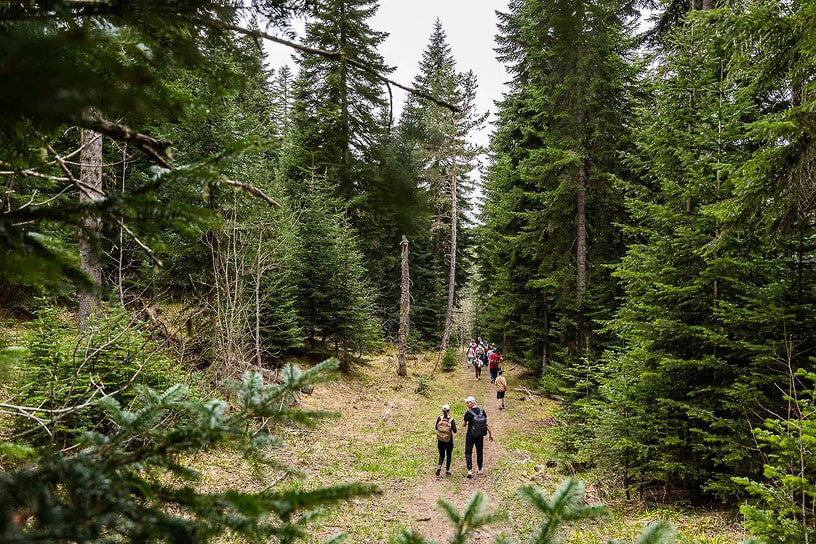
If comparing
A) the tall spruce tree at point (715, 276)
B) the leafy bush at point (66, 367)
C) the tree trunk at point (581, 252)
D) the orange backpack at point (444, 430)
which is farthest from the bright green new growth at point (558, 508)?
the tree trunk at point (581, 252)

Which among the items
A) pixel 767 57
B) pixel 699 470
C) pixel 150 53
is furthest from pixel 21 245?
pixel 699 470

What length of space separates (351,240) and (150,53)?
14500 millimetres

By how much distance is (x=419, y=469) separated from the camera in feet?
30.1

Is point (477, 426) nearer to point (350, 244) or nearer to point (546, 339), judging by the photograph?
point (546, 339)

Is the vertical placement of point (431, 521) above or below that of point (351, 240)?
below

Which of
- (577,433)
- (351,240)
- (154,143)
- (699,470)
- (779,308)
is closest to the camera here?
(154,143)

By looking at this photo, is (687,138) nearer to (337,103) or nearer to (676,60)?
(676,60)

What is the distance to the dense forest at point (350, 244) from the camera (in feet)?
3.59

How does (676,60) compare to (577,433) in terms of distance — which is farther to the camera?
(577,433)

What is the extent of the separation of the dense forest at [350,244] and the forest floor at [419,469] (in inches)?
26.5

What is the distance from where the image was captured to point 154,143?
148 centimetres

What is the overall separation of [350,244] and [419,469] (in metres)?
9.09

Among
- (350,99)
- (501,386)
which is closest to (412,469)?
(501,386)

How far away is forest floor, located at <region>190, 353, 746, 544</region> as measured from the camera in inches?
240
